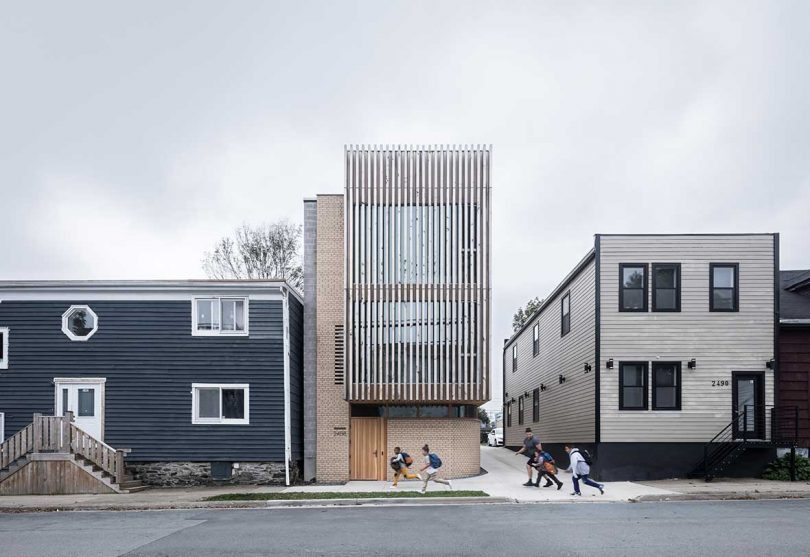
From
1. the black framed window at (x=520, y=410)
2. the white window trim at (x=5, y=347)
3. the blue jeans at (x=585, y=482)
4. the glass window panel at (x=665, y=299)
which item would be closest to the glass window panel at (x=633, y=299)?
the glass window panel at (x=665, y=299)

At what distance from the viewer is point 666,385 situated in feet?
84.7

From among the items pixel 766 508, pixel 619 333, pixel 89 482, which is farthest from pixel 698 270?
pixel 89 482

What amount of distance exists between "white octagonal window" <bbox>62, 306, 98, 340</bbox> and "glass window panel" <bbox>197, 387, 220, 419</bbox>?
156 inches

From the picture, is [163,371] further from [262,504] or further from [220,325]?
[262,504]

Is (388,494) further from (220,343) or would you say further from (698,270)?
(698,270)

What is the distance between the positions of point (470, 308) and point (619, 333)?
4.70 meters

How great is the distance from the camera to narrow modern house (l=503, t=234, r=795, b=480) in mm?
25406

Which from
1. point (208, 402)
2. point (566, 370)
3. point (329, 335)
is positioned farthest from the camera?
point (566, 370)

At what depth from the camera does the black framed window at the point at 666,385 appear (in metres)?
25.7

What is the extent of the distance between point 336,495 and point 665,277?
1213cm

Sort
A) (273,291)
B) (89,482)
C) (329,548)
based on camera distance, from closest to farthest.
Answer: (329,548)
(89,482)
(273,291)

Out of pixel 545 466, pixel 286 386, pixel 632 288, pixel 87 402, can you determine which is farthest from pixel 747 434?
pixel 87 402

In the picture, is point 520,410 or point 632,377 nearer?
point 632,377

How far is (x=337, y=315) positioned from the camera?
1086 inches
